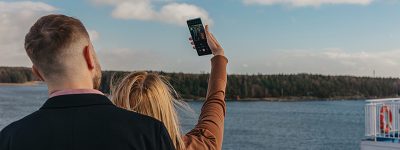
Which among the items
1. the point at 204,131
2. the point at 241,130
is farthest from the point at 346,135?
the point at 204,131

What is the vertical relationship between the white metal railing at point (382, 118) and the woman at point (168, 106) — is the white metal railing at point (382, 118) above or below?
below

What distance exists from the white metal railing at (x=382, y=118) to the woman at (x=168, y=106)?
7557 mm

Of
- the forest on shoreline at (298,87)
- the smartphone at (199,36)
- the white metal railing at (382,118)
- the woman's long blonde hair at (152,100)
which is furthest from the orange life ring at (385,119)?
the forest on shoreline at (298,87)

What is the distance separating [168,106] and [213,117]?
0.18 metres

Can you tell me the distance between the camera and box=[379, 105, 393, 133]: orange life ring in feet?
29.7

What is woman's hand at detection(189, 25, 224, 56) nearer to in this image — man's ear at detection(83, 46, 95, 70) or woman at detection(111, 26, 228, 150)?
woman at detection(111, 26, 228, 150)

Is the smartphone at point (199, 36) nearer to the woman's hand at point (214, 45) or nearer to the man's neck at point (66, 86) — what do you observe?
the woman's hand at point (214, 45)

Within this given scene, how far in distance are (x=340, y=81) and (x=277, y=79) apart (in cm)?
1453

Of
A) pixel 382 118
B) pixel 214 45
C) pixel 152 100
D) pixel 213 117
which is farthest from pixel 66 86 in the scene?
pixel 382 118

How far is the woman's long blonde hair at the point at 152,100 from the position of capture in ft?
5.12

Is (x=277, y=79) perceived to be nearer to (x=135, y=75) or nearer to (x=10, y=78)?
(x=10, y=78)

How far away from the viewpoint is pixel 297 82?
9569cm

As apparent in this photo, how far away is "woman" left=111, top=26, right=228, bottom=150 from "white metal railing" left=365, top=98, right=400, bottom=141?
7.56m

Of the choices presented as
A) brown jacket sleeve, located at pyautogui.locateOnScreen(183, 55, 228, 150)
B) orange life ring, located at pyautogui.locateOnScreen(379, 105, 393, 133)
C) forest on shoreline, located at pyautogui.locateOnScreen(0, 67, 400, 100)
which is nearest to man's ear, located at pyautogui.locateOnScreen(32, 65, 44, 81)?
brown jacket sleeve, located at pyautogui.locateOnScreen(183, 55, 228, 150)
